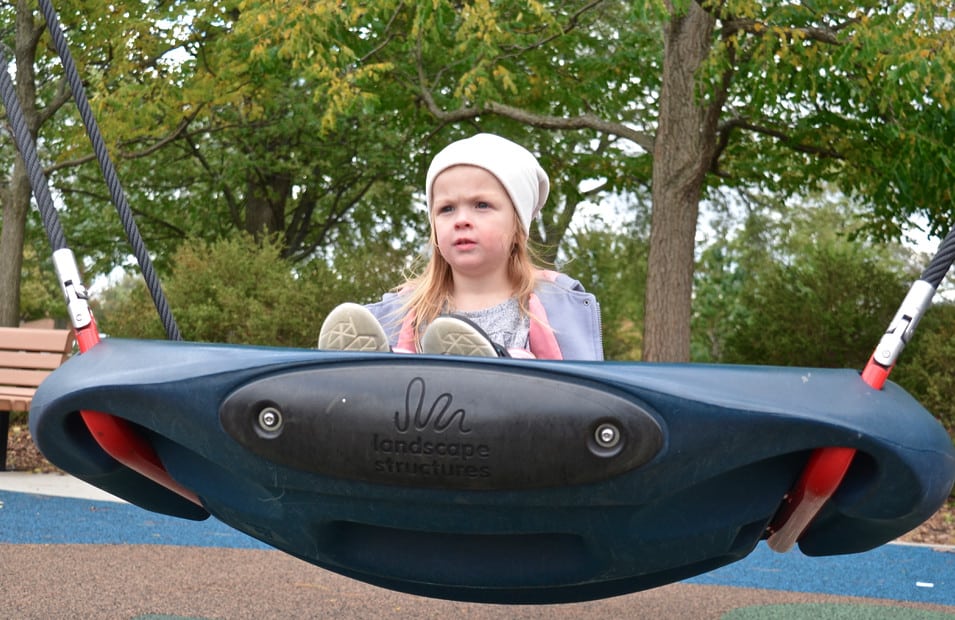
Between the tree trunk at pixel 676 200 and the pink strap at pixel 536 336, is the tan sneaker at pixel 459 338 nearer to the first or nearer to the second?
the pink strap at pixel 536 336

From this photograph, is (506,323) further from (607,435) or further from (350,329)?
(607,435)

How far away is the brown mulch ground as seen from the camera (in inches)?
231

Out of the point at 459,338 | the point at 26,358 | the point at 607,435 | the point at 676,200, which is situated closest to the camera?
the point at 607,435

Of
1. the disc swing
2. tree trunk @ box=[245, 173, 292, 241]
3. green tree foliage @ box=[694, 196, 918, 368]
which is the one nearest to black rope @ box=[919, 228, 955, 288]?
the disc swing

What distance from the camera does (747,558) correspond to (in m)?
4.85

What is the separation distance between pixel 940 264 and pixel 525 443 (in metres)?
0.64

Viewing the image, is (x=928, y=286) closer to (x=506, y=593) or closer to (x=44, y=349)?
(x=506, y=593)

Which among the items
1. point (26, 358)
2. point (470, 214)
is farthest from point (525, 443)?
point (26, 358)

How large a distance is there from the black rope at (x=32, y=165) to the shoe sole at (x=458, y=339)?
2.00 ft

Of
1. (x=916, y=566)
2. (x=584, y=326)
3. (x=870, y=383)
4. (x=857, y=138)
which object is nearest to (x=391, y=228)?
(x=857, y=138)

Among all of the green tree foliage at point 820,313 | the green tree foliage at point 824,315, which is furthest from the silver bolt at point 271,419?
the green tree foliage at point 824,315

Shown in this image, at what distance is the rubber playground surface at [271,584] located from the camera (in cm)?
339

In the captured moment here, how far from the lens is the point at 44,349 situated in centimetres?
678

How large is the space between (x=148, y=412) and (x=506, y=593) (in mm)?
594
